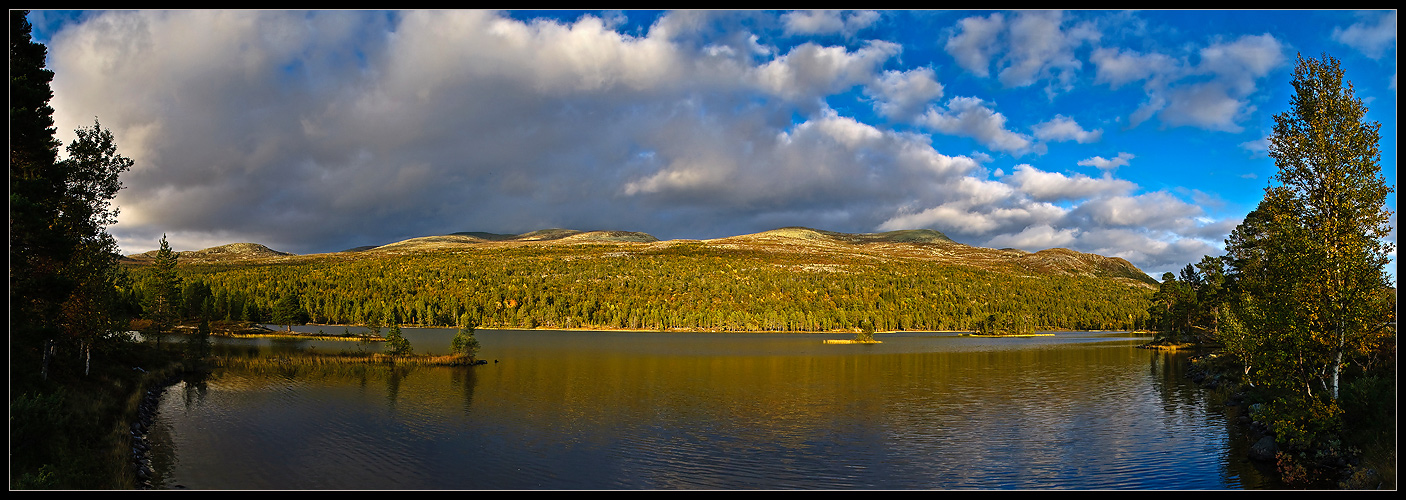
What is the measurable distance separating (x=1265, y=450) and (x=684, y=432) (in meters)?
25.5

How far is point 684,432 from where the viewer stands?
33500 mm

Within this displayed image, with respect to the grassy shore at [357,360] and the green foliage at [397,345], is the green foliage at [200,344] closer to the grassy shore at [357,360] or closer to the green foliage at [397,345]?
the grassy shore at [357,360]

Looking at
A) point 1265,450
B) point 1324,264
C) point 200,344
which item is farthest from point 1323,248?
point 200,344

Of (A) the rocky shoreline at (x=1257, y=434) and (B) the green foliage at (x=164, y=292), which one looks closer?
(A) the rocky shoreline at (x=1257, y=434)

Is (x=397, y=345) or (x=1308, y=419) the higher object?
(x=1308, y=419)

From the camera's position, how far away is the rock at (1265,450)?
26.3 metres

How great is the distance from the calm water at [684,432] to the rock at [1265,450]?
103 centimetres

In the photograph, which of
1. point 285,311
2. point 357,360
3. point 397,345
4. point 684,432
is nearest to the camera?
point 684,432

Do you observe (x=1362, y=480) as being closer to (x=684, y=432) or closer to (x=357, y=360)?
(x=684, y=432)

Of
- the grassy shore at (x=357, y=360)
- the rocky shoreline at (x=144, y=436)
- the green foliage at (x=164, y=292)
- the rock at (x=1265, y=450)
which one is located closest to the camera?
the rocky shoreline at (x=144, y=436)

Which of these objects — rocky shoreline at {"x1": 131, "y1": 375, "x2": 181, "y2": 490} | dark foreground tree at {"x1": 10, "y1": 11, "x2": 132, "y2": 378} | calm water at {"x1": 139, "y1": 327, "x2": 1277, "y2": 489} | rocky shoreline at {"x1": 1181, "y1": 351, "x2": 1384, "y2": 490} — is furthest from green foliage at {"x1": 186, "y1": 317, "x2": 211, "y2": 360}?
rocky shoreline at {"x1": 1181, "y1": 351, "x2": 1384, "y2": 490}

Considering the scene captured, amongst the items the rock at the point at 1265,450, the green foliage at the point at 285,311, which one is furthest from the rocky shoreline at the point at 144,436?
the green foliage at the point at 285,311

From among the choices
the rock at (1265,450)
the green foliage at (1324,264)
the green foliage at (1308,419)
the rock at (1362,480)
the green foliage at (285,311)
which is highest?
the green foliage at (1324,264)

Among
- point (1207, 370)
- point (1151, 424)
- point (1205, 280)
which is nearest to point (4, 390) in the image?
point (1151, 424)
